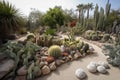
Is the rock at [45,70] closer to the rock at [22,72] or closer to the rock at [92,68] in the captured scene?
the rock at [22,72]

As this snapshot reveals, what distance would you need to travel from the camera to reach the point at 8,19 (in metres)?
6.73

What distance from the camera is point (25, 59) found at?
15.5ft

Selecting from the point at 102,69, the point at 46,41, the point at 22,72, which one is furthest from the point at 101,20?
the point at 22,72

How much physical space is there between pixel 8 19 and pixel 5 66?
10.1ft

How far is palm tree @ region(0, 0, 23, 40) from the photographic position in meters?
6.61

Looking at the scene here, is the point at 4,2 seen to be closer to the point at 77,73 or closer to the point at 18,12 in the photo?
the point at 18,12

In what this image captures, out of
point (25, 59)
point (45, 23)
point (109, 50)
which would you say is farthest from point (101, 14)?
point (25, 59)

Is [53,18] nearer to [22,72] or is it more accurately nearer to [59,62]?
[59,62]

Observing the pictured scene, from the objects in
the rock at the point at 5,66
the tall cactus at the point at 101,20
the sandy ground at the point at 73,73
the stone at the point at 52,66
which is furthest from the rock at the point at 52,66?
the tall cactus at the point at 101,20

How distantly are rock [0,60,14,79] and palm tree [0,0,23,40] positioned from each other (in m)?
2.55

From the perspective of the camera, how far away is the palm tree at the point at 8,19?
661 centimetres

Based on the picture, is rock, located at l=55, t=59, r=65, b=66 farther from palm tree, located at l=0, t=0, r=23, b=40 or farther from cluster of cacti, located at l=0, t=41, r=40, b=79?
palm tree, located at l=0, t=0, r=23, b=40

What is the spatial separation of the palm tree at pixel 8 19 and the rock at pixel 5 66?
255 centimetres

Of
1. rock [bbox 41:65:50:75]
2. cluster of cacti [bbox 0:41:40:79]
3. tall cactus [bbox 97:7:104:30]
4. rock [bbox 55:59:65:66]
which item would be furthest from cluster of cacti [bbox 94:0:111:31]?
rock [bbox 41:65:50:75]
